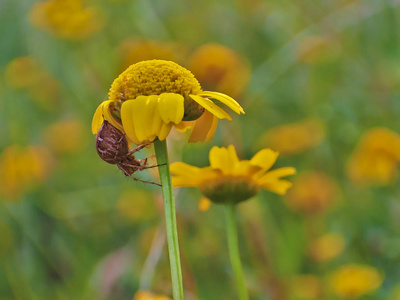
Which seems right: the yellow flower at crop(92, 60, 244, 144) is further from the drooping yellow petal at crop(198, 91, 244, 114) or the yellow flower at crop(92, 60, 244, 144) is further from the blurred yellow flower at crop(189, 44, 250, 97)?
the blurred yellow flower at crop(189, 44, 250, 97)

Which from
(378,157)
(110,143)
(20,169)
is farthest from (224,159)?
(20,169)

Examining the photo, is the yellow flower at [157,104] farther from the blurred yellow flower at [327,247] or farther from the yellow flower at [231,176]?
the blurred yellow flower at [327,247]

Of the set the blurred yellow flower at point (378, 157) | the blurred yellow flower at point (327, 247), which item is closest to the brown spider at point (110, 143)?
the blurred yellow flower at point (327, 247)

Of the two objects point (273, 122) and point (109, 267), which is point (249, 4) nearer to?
point (273, 122)

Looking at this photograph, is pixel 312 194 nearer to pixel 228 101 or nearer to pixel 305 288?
pixel 305 288

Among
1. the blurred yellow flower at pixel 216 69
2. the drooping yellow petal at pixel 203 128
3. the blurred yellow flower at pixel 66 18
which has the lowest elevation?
the drooping yellow petal at pixel 203 128

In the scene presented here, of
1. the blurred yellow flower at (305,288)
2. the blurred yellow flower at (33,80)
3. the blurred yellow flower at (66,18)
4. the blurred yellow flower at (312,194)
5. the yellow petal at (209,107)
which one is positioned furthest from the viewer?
the blurred yellow flower at (33,80)
